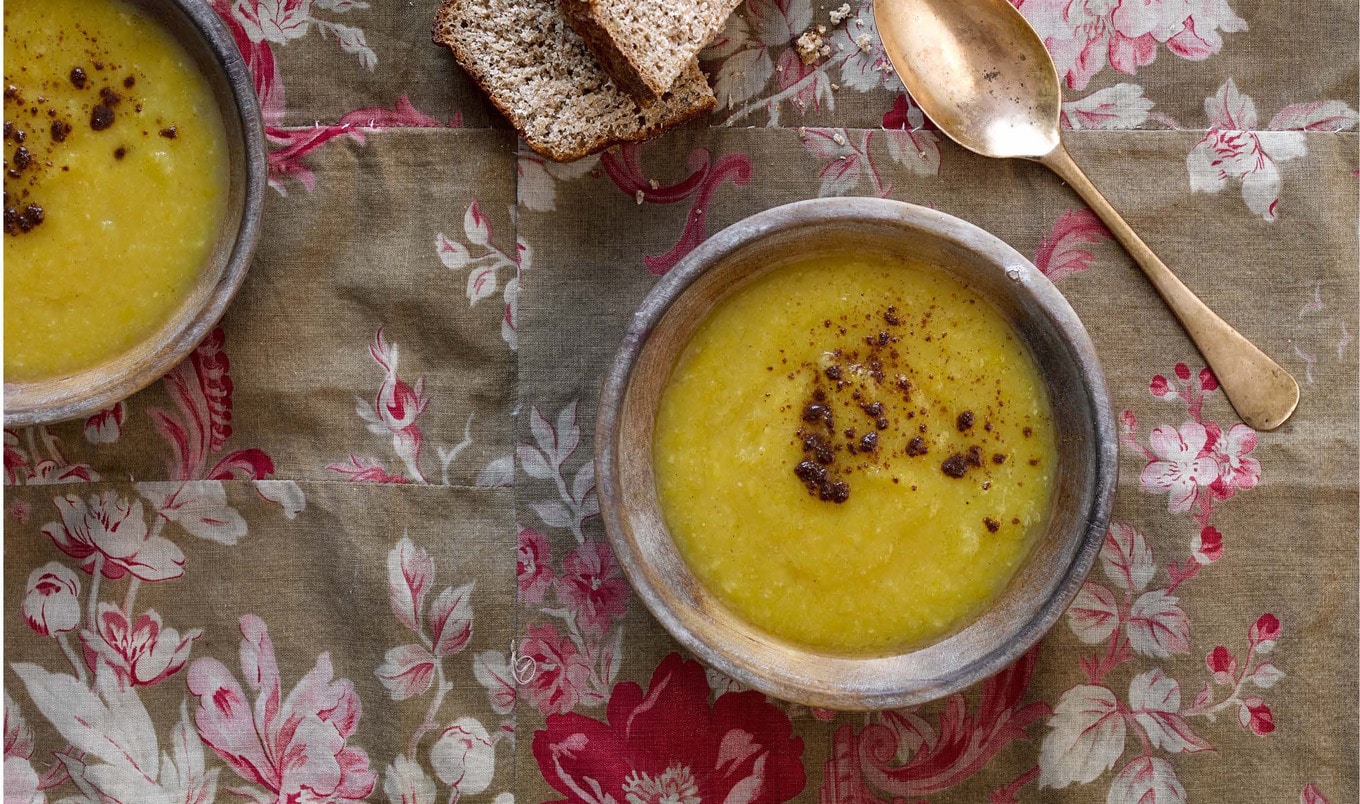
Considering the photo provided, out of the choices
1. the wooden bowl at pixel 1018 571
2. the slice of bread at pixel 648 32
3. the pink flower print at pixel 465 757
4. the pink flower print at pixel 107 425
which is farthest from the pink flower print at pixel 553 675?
the slice of bread at pixel 648 32

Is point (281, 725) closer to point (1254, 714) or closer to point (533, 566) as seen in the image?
point (533, 566)

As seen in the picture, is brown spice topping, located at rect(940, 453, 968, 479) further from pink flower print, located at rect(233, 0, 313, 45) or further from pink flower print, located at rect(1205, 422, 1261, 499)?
pink flower print, located at rect(233, 0, 313, 45)

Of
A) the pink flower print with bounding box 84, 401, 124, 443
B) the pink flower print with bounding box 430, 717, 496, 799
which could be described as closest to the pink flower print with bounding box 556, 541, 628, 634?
the pink flower print with bounding box 430, 717, 496, 799

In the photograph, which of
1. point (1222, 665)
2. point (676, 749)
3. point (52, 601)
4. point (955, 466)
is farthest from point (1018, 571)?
point (52, 601)

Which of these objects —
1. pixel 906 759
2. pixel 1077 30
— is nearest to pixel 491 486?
pixel 906 759

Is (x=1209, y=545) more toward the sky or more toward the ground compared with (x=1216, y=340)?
more toward the ground

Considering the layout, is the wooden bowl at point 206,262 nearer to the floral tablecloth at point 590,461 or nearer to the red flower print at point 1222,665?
the floral tablecloth at point 590,461
